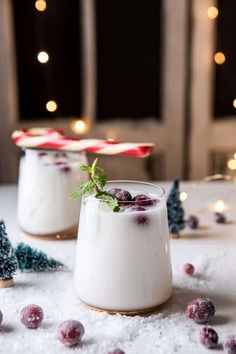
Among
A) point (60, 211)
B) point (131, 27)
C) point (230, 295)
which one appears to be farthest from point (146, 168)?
point (230, 295)

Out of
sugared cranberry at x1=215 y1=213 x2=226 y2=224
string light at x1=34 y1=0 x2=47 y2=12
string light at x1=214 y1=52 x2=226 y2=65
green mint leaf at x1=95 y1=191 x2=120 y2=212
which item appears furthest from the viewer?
string light at x1=214 y1=52 x2=226 y2=65

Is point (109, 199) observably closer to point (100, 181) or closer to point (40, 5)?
point (100, 181)

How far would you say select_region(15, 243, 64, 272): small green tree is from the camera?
43.2 inches

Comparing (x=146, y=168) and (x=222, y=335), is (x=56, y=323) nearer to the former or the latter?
(x=222, y=335)

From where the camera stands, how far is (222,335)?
85cm

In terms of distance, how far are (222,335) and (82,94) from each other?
1.73 meters

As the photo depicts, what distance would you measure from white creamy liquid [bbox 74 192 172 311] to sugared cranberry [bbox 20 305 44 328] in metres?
0.09

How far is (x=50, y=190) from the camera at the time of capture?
126 cm

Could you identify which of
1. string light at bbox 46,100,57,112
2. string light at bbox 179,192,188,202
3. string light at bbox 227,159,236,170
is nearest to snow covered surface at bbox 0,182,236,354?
string light at bbox 179,192,188,202

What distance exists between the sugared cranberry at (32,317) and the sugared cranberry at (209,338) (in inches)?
9.4

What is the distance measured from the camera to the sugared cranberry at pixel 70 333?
813mm

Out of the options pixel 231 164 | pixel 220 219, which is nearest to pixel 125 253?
pixel 220 219

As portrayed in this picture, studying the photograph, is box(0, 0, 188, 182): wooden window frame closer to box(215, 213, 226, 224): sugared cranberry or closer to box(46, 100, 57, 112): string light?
box(46, 100, 57, 112): string light

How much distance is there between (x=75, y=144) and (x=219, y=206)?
46 centimetres
